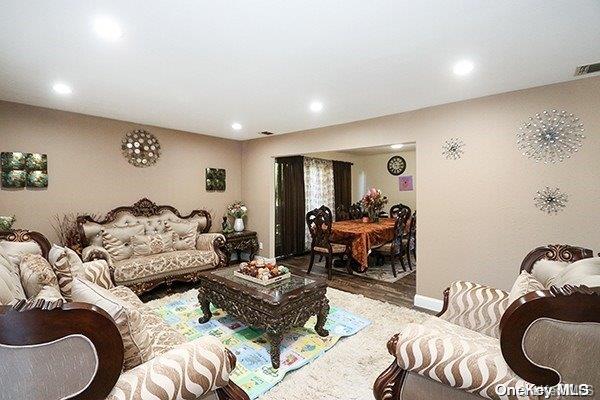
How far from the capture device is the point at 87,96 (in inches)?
117

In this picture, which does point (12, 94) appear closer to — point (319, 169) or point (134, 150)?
point (134, 150)

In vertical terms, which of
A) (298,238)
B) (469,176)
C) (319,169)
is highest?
(319,169)

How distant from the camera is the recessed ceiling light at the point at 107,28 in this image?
1640mm

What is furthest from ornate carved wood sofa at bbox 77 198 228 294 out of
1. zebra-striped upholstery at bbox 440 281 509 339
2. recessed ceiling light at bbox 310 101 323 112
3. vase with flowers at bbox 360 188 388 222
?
zebra-striped upholstery at bbox 440 281 509 339

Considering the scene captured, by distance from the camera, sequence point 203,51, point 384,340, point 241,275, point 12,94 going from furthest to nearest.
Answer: point 12,94 → point 241,275 → point 384,340 → point 203,51

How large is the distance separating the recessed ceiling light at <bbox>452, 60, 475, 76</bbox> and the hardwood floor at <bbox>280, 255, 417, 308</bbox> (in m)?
2.56

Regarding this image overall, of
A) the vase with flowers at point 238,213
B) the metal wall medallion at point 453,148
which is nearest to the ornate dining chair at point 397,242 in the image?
the metal wall medallion at point 453,148

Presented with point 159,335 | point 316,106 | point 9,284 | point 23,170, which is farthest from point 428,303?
point 23,170

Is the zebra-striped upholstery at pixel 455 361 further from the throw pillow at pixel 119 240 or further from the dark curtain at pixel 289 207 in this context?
the dark curtain at pixel 289 207

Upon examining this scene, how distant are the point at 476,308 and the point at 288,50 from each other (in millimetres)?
2231

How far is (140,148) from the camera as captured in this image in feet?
13.9

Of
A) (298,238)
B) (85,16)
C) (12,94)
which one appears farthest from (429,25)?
(298,238)

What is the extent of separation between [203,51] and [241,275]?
1.96m

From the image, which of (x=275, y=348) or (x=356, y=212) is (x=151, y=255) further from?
(x=356, y=212)
